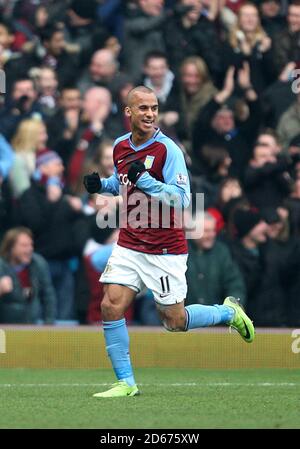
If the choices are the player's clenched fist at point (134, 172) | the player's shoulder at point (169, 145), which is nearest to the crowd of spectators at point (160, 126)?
the player's shoulder at point (169, 145)

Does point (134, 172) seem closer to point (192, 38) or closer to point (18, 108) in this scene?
point (18, 108)

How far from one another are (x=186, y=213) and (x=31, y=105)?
2.23 meters

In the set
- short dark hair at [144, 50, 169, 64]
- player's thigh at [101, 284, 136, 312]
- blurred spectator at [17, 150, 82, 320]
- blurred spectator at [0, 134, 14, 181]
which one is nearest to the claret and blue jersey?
player's thigh at [101, 284, 136, 312]

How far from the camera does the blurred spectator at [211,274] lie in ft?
41.9

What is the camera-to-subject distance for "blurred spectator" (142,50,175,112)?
47.4ft

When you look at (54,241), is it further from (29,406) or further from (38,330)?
(29,406)

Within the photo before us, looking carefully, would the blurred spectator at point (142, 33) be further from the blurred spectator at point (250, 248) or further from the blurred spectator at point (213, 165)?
the blurred spectator at point (250, 248)

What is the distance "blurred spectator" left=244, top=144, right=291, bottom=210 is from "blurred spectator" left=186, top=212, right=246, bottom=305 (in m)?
0.96

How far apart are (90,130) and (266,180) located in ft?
6.15

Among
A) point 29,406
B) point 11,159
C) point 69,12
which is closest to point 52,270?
point 11,159

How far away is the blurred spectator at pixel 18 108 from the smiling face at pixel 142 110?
4.83 metres

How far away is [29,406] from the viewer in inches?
340

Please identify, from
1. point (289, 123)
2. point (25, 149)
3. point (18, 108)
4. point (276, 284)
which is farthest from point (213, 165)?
point (18, 108)

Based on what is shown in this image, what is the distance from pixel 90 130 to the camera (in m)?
14.1
